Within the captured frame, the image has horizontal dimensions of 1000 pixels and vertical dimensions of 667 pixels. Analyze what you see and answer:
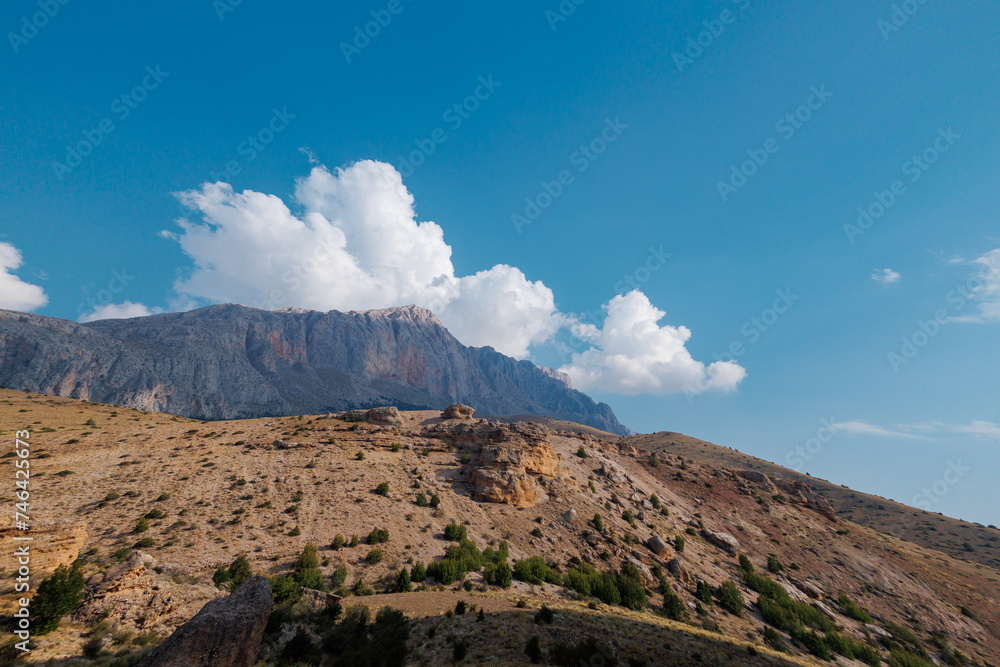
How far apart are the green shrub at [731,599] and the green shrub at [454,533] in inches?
829

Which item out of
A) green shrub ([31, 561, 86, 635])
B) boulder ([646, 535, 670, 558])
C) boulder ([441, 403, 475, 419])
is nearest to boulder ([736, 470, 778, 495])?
boulder ([646, 535, 670, 558])

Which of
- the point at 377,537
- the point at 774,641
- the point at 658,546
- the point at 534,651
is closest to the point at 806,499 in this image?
the point at 658,546

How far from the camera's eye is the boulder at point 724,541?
37.4 m

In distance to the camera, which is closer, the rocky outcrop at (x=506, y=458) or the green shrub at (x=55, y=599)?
the green shrub at (x=55, y=599)

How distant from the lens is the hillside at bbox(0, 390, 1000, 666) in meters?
15.8

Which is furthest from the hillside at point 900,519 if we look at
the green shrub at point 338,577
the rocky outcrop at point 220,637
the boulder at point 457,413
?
the rocky outcrop at point 220,637

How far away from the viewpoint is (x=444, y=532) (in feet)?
94.3

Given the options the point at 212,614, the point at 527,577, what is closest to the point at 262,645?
the point at 212,614

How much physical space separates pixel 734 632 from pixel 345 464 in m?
33.9

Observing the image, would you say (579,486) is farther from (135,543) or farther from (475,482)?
(135,543)

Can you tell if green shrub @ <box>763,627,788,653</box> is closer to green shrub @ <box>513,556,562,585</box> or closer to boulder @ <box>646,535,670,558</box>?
boulder @ <box>646,535,670,558</box>

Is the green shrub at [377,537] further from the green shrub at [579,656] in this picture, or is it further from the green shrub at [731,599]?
the green shrub at [731,599]

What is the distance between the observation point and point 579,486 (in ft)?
132

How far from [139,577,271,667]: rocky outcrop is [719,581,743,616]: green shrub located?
32400 millimetres
